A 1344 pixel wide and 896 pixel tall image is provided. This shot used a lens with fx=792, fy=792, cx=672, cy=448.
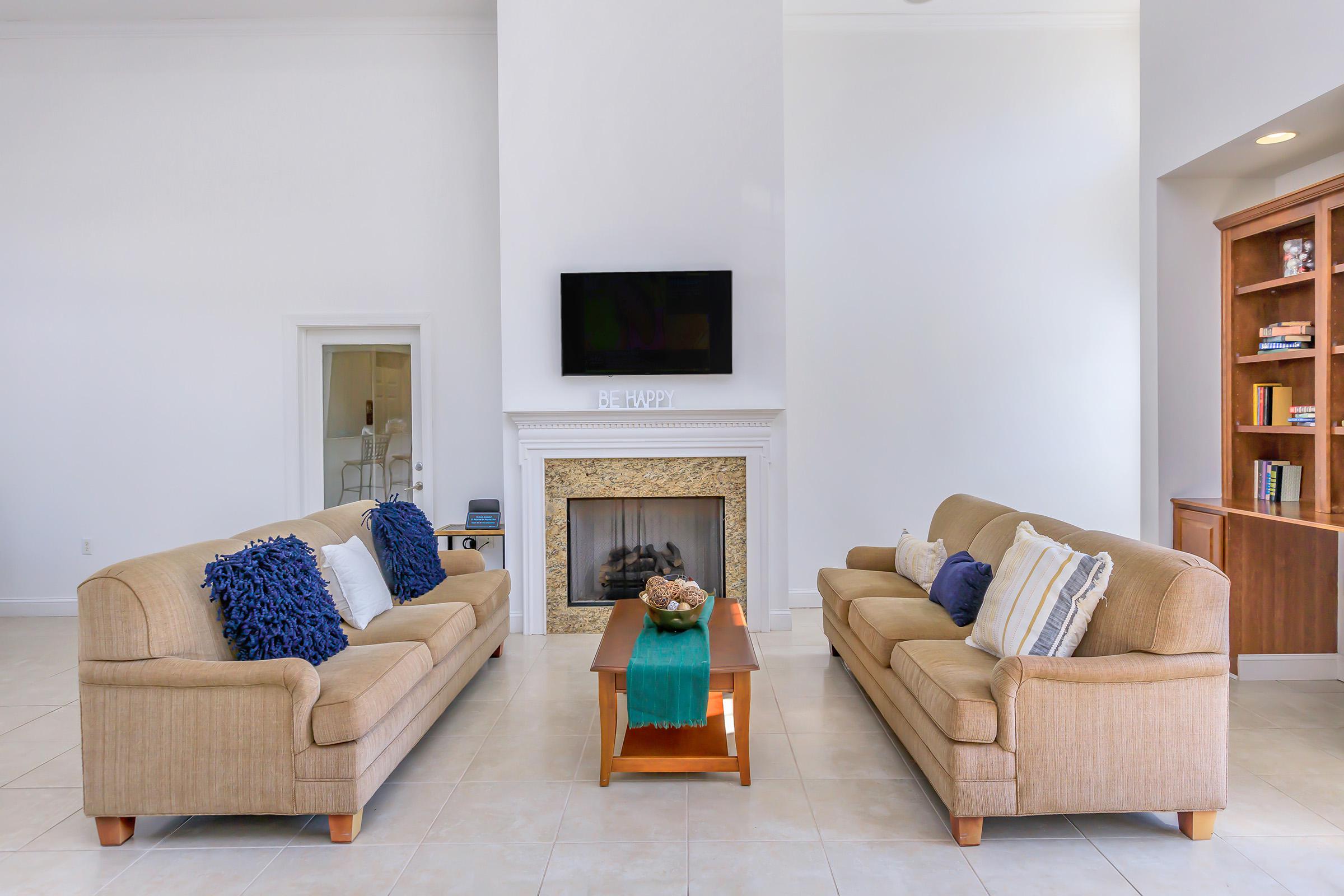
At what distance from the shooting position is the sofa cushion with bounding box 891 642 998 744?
2352 mm

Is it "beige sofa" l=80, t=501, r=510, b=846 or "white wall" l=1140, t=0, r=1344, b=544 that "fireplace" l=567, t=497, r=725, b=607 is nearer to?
"white wall" l=1140, t=0, r=1344, b=544

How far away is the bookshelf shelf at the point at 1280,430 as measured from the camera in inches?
141

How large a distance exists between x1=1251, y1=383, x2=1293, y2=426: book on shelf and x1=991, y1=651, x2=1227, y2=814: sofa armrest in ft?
6.79

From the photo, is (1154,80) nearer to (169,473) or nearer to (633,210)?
(633,210)

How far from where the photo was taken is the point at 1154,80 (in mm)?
4172

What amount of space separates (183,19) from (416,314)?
8.31ft

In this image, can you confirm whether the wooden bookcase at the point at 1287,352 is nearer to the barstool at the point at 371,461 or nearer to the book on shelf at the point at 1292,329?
the book on shelf at the point at 1292,329

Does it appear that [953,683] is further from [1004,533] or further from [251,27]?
[251,27]

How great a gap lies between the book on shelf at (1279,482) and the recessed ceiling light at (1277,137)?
1507 millimetres

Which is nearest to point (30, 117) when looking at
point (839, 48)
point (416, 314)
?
point (416, 314)

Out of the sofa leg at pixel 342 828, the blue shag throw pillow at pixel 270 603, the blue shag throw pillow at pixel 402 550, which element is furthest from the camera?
the blue shag throw pillow at pixel 402 550

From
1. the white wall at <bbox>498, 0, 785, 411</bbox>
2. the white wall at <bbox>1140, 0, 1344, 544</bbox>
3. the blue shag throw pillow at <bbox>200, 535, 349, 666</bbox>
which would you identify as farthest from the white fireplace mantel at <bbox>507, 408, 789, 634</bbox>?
the blue shag throw pillow at <bbox>200, 535, 349, 666</bbox>

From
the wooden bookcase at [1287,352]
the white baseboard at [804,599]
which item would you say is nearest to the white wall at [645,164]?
the white baseboard at [804,599]

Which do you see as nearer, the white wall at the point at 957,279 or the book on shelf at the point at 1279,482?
the book on shelf at the point at 1279,482
